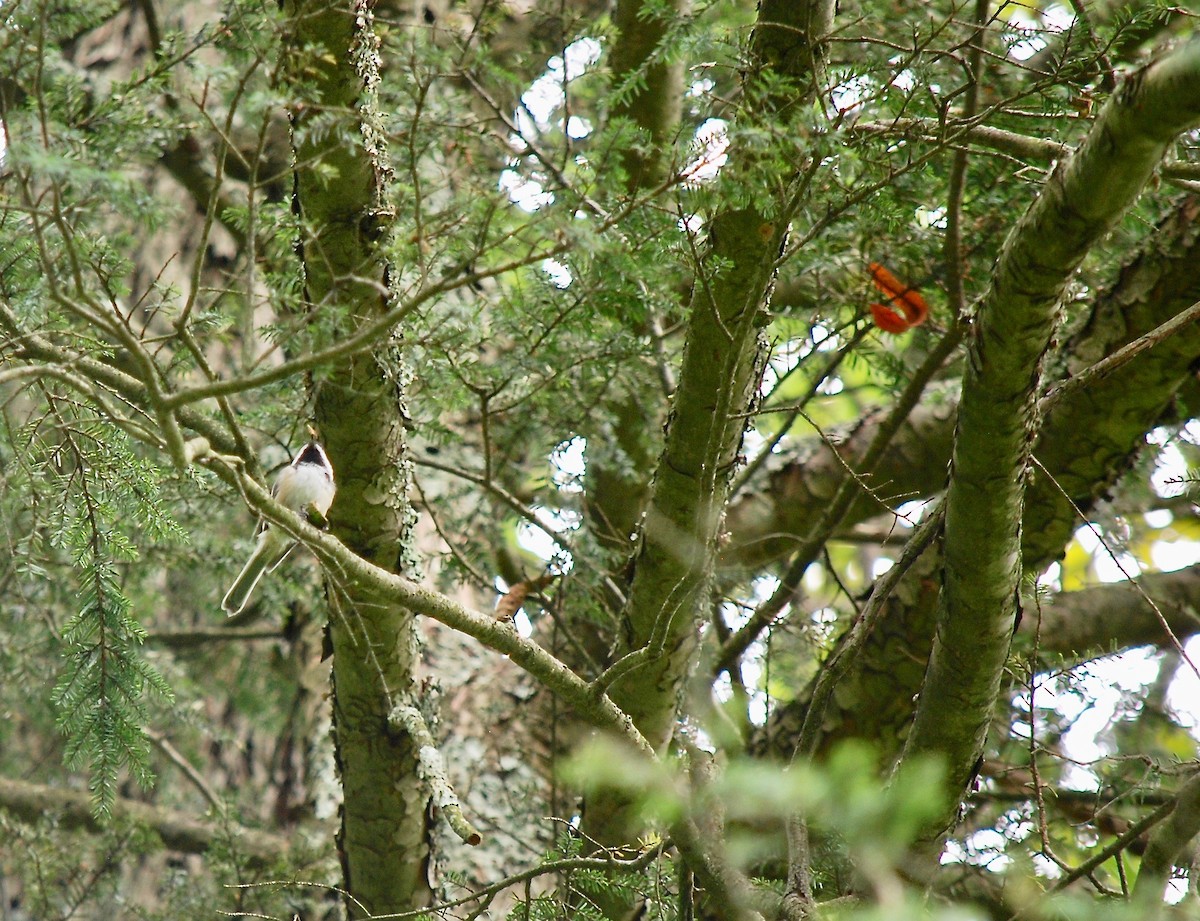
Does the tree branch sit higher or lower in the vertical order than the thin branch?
lower

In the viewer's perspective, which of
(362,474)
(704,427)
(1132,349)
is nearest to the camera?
(1132,349)

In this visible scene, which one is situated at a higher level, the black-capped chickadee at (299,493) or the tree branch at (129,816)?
the black-capped chickadee at (299,493)

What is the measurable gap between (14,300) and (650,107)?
8.42 feet

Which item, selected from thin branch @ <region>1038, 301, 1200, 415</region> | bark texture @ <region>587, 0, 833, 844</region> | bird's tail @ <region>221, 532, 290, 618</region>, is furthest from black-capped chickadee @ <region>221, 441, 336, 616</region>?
thin branch @ <region>1038, 301, 1200, 415</region>

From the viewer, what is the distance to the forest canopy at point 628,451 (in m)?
1.92

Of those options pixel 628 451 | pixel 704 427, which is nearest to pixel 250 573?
pixel 704 427

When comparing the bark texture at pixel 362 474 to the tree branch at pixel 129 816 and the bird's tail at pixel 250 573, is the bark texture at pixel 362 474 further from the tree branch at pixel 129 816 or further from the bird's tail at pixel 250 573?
the tree branch at pixel 129 816

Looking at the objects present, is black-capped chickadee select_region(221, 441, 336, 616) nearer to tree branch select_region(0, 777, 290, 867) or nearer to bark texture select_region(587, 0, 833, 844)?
bark texture select_region(587, 0, 833, 844)

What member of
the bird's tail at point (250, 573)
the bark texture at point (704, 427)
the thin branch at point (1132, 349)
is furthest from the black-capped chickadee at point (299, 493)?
the thin branch at point (1132, 349)

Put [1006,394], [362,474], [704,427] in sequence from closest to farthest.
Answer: [1006,394] → [704,427] → [362,474]

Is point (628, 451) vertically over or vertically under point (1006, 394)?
over

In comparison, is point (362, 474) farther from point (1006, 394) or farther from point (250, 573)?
point (1006, 394)

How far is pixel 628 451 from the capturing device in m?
4.41

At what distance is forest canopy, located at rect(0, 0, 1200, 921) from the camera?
192 cm
